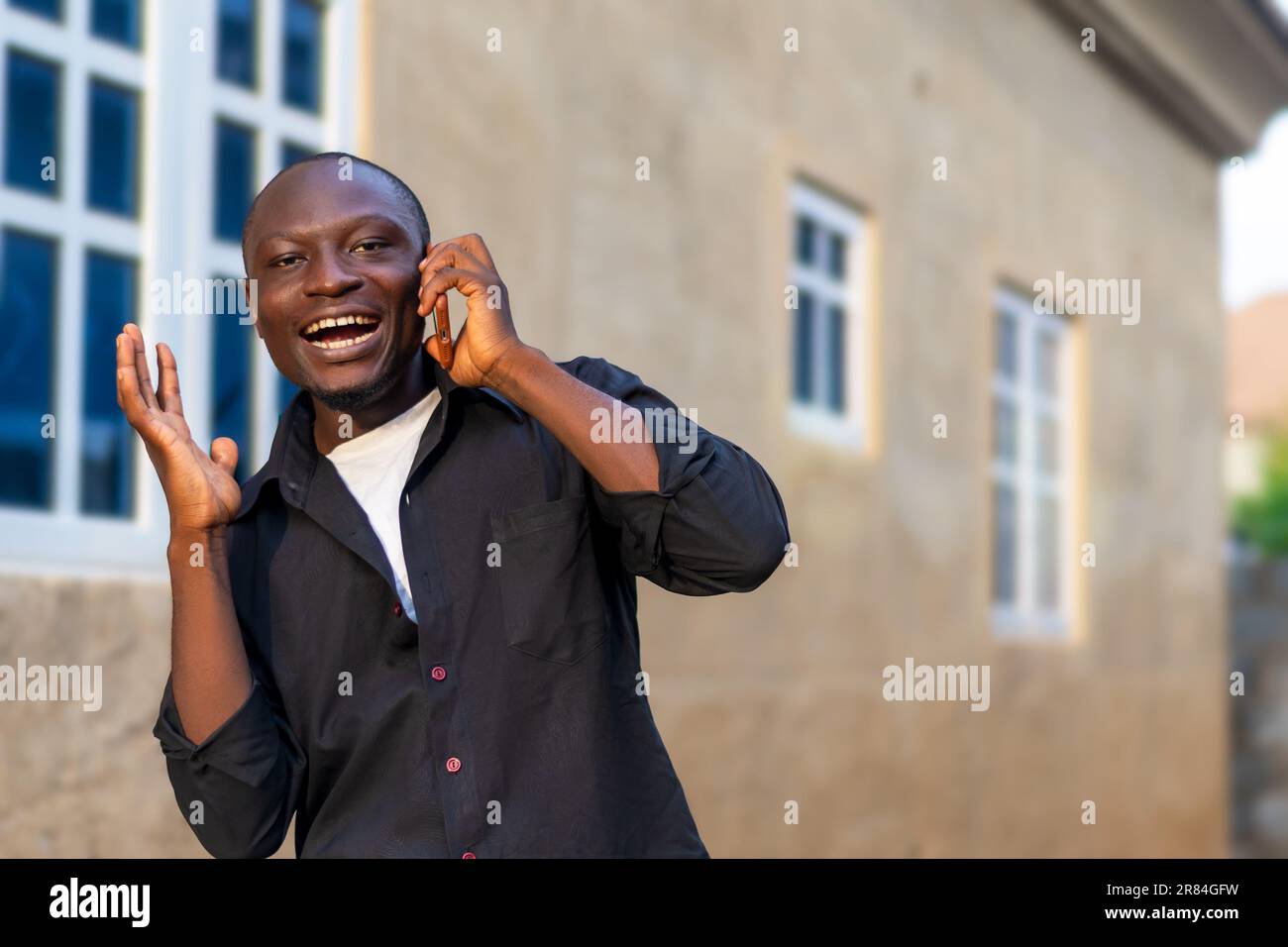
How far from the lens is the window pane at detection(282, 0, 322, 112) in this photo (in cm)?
493

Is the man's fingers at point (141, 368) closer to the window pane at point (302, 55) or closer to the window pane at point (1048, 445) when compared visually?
the window pane at point (302, 55)

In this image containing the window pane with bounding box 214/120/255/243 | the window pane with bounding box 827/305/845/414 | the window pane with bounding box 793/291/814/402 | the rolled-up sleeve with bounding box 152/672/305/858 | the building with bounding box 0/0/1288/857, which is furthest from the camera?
the window pane with bounding box 827/305/845/414

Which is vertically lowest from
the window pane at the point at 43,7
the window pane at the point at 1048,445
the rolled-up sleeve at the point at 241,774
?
the rolled-up sleeve at the point at 241,774

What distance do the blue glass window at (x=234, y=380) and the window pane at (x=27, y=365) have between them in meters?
0.52

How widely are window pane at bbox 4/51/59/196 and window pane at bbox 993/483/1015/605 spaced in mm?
6416

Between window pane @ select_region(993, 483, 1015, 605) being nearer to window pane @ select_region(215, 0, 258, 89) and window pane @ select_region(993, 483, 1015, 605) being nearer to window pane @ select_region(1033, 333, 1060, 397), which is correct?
window pane @ select_region(1033, 333, 1060, 397)

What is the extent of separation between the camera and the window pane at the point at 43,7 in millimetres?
4156

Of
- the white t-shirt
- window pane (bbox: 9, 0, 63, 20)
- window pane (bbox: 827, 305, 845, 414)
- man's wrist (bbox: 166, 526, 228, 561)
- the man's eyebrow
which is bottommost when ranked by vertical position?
man's wrist (bbox: 166, 526, 228, 561)

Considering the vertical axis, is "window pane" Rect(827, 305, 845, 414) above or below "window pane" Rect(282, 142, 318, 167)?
below

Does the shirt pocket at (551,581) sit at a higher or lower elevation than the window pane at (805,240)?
lower

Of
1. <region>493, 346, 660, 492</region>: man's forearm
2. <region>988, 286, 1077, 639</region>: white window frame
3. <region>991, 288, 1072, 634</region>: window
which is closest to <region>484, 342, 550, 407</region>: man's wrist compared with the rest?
<region>493, 346, 660, 492</region>: man's forearm

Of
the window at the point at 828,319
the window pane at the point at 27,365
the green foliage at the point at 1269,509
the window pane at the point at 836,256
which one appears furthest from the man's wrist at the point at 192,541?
the green foliage at the point at 1269,509
